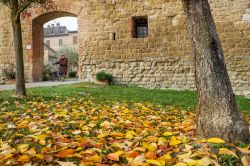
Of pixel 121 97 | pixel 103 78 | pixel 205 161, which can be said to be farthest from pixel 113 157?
pixel 103 78

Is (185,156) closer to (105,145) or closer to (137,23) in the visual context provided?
(105,145)

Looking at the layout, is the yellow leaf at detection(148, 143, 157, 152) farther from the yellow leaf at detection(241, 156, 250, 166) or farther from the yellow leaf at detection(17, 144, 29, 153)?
the yellow leaf at detection(17, 144, 29, 153)

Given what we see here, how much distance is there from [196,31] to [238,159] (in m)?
1.37

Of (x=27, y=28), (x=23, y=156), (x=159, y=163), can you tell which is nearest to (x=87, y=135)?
(x=23, y=156)

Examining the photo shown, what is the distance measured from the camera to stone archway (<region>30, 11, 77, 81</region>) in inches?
507

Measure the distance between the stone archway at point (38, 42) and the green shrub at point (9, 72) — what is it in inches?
32.8

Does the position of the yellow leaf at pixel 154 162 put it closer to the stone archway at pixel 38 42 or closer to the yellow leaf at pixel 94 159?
the yellow leaf at pixel 94 159

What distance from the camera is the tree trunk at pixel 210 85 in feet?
9.30

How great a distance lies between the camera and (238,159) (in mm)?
2412

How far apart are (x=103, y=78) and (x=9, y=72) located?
4626mm

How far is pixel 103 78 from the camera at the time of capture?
441 inches

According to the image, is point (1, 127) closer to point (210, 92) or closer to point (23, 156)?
point (23, 156)

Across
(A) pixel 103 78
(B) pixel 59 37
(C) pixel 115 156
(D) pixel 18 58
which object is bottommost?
(C) pixel 115 156

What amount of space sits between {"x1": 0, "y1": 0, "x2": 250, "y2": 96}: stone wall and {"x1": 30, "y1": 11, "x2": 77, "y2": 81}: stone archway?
1.19m
